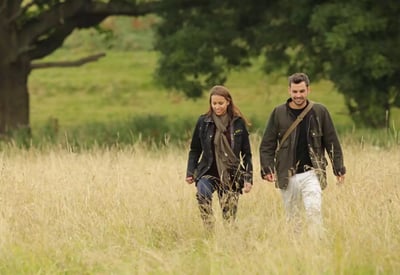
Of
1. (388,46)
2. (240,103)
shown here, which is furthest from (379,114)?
(240,103)

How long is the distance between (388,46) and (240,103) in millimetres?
17064

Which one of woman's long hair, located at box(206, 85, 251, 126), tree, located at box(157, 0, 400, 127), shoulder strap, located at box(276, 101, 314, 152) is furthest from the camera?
tree, located at box(157, 0, 400, 127)

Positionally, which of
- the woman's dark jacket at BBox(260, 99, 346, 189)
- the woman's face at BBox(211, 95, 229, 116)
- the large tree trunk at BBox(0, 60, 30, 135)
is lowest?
the large tree trunk at BBox(0, 60, 30, 135)

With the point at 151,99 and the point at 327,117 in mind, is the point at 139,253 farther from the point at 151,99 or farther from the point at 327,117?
the point at 151,99

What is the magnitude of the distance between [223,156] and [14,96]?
14574mm

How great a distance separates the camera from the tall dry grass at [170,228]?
777cm

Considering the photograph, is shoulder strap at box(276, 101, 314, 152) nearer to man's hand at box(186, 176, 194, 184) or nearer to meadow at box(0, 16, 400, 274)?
meadow at box(0, 16, 400, 274)

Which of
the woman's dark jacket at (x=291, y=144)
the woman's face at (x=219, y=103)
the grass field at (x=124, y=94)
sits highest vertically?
the woman's face at (x=219, y=103)

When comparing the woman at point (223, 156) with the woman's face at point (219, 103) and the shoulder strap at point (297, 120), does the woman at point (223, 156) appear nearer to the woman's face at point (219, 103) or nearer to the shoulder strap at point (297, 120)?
the woman's face at point (219, 103)

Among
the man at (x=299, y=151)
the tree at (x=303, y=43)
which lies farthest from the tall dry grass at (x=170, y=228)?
the tree at (x=303, y=43)

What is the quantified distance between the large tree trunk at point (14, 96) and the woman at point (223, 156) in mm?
13950

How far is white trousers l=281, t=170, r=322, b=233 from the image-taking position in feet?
29.2

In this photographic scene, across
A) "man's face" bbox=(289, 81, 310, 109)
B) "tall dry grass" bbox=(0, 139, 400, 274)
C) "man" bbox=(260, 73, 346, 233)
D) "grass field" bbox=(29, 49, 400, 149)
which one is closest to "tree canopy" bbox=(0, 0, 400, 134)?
"tall dry grass" bbox=(0, 139, 400, 274)

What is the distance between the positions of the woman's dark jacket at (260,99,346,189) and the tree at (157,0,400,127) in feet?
32.7
